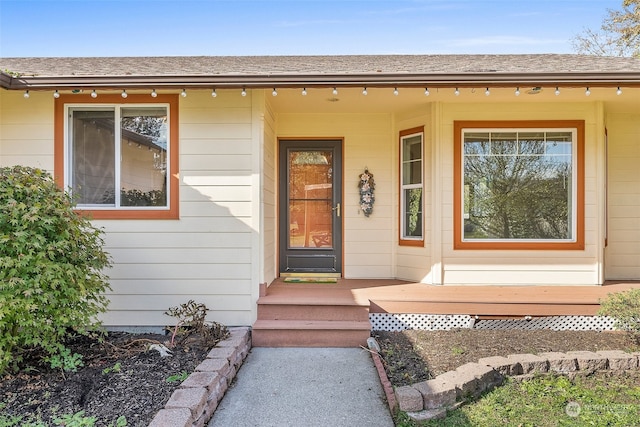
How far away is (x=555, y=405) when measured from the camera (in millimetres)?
2787

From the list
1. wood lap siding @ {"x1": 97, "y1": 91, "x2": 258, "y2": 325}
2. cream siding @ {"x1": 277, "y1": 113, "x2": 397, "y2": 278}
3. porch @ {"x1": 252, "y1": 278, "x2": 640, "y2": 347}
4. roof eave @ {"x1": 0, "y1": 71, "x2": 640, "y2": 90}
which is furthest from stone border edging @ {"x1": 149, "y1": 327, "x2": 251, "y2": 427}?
roof eave @ {"x1": 0, "y1": 71, "x2": 640, "y2": 90}

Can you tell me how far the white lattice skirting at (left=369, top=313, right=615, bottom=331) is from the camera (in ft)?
14.2

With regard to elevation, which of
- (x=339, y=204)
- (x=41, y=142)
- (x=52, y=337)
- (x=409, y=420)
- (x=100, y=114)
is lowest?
(x=409, y=420)

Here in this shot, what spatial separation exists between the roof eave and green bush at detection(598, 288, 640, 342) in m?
2.18

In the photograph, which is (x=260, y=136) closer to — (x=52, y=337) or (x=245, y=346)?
(x=245, y=346)

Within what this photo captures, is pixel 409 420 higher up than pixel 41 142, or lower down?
lower down

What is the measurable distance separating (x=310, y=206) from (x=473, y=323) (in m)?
2.74

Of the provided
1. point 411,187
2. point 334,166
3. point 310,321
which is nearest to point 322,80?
point 334,166

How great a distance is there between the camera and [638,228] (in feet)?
18.7

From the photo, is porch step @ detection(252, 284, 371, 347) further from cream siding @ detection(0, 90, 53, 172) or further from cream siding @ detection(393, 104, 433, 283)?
cream siding @ detection(0, 90, 53, 172)

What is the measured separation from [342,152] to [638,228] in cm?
442

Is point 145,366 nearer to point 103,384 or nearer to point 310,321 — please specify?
point 103,384

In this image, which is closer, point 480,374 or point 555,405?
point 555,405

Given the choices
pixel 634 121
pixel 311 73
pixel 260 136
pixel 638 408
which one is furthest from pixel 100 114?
pixel 634 121
